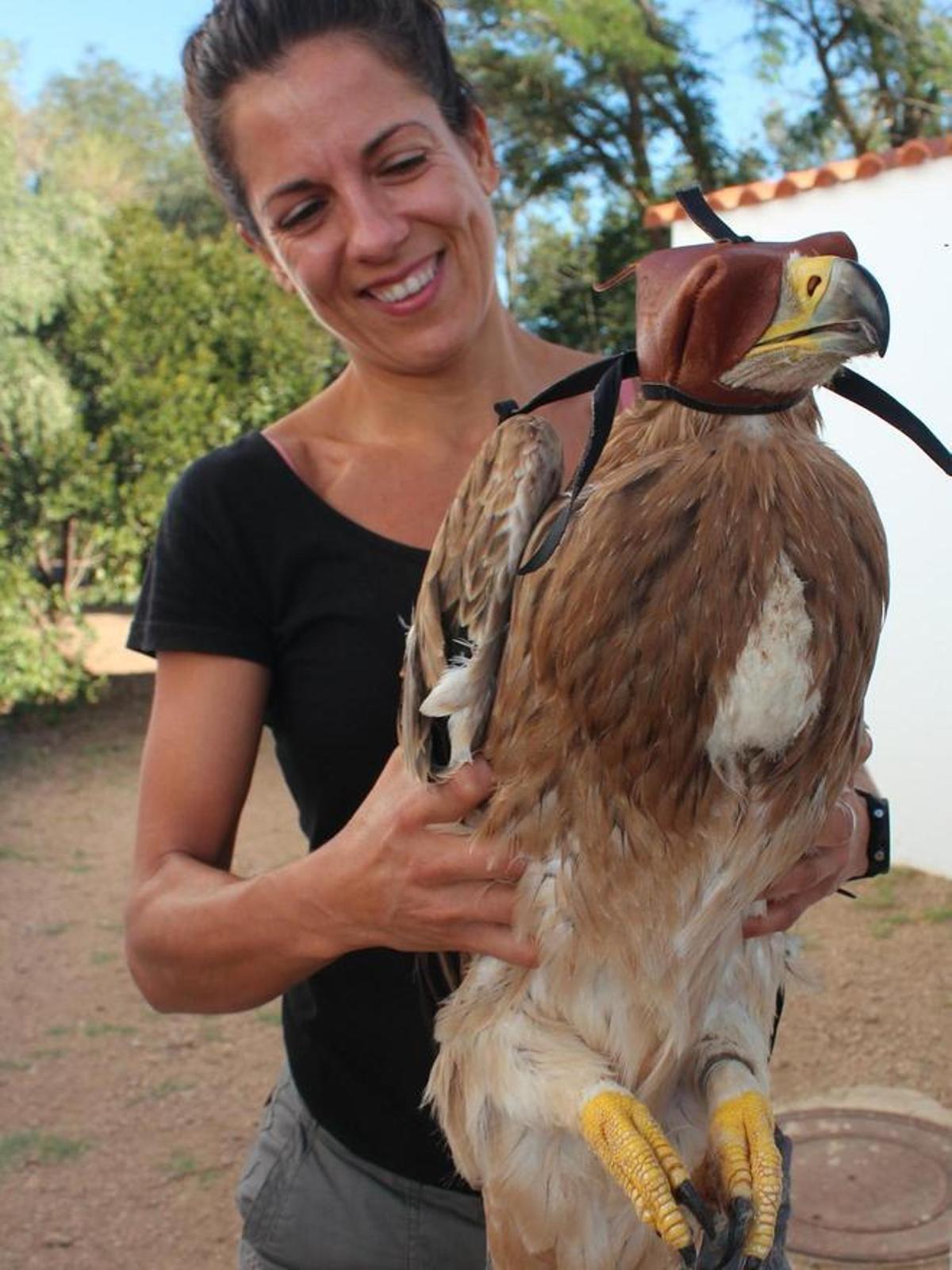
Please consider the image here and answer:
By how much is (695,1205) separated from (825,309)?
1.29 m

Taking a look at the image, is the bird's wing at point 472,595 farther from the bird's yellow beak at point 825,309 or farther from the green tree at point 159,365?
the green tree at point 159,365

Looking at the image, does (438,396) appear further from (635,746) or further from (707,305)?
(707,305)

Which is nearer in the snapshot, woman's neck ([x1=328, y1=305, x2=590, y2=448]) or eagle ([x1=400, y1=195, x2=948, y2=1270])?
eagle ([x1=400, y1=195, x2=948, y2=1270])

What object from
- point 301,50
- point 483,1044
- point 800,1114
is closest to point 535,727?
point 483,1044

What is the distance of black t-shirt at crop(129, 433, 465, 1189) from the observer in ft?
7.80

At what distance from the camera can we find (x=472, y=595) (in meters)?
2.13

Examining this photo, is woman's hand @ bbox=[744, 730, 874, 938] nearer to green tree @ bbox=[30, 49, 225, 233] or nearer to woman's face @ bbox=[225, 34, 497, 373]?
woman's face @ bbox=[225, 34, 497, 373]

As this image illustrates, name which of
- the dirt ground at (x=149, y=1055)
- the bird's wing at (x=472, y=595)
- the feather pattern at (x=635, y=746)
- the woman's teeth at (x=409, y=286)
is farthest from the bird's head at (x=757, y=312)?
the dirt ground at (x=149, y=1055)

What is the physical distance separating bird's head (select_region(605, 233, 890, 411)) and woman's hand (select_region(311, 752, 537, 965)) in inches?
27.9

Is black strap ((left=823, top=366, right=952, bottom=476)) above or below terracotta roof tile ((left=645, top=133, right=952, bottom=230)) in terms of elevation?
below

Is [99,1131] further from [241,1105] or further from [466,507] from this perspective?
[466,507]

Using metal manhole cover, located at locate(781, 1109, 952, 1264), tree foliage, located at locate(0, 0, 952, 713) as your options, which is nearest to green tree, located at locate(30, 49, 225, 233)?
tree foliage, located at locate(0, 0, 952, 713)

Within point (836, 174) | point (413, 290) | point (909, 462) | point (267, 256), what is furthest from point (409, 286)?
point (836, 174)

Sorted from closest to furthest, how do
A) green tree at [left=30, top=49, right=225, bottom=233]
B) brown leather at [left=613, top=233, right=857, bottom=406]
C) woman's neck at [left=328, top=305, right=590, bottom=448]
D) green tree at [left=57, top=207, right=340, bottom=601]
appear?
brown leather at [left=613, top=233, right=857, bottom=406]
woman's neck at [left=328, top=305, right=590, bottom=448]
green tree at [left=57, top=207, right=340, bottom=601]
green tree at [left=30, top=49, right=225, bottom=233]
